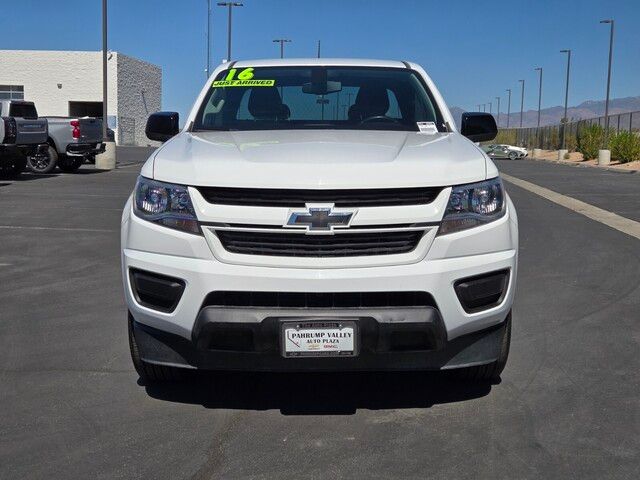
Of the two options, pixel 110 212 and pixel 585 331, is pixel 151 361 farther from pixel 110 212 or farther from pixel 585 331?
pixel 110 212

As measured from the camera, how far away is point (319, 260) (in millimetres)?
3635

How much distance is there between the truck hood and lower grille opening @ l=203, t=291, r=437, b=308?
0.47 metres

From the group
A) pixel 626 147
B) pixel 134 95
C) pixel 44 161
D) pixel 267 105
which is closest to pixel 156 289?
pixel 267 105

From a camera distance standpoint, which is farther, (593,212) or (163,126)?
(593,212)

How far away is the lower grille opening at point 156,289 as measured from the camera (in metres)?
3.71

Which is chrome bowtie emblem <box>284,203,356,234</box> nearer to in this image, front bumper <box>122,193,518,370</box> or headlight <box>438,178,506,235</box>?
front bumper <box>122,193,518,370</box>

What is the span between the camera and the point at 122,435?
3824mm

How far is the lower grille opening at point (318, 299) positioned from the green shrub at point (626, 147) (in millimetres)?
39900

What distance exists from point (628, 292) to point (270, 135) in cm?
399

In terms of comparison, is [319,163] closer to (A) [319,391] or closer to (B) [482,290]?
(B) [482,290]

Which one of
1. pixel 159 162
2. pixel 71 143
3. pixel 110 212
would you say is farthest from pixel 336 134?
pixel 71 143

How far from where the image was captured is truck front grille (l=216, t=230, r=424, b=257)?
3.66 meters

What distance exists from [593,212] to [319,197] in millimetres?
11722

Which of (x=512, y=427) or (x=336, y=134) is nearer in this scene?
(x=512, y=427)
